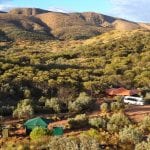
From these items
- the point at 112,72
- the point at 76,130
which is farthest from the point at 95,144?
the point at 112,72

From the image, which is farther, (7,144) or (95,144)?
(7,144)

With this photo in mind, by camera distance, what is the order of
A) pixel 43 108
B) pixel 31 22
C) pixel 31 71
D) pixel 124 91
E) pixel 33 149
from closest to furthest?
pixel 33 149 < pixel 43 108 < pixel 124 91 < pixel 31 71 < pixel 31 22

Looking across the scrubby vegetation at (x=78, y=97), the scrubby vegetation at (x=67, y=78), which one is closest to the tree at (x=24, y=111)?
the scrubby vegetation at (x=78, y=97)

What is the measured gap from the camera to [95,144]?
22.8 meters

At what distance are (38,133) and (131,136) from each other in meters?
5.51

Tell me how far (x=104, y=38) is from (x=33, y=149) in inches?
3129

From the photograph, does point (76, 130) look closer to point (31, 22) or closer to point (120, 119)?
point (120, 119)

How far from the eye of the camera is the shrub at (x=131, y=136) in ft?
86.1

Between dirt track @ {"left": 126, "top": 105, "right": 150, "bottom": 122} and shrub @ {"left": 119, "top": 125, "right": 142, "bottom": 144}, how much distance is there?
20.6ft

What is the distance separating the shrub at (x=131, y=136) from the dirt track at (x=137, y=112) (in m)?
6.29

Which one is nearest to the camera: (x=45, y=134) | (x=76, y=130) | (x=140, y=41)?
(x=45, y=134)

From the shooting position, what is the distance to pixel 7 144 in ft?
84.1

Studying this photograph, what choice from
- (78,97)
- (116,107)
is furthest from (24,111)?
(116,107)

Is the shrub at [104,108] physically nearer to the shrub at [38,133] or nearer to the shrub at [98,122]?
the shrub at [98,122]
